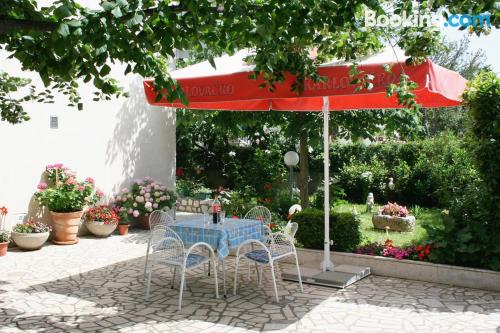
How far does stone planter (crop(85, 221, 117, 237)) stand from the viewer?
10492mm

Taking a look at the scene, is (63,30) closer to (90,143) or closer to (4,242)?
(4,242)

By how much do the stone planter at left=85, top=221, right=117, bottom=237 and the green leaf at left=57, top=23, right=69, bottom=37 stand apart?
7.75 meters

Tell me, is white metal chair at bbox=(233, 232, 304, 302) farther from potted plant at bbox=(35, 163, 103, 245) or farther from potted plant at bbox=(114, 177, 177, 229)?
potted plant at bbox=(114, 177, 177, 229)

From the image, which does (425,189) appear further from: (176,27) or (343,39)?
(176,27)

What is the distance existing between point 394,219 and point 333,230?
12.2 ft

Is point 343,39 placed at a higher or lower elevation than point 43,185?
higher

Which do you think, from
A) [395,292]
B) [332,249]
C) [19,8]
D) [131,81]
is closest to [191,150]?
[131,81]

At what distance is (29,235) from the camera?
30.0 ft

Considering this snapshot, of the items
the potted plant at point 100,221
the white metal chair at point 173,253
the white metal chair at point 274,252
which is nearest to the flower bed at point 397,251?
the white metal chair at point 274,252

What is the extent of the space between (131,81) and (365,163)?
8.36 metres

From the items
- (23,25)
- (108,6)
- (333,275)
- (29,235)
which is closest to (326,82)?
(333,275)

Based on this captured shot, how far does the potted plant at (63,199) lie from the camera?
31.9 ft

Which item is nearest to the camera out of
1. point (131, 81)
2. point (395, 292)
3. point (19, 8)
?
point (19, 8)

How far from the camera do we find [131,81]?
11906 mm
